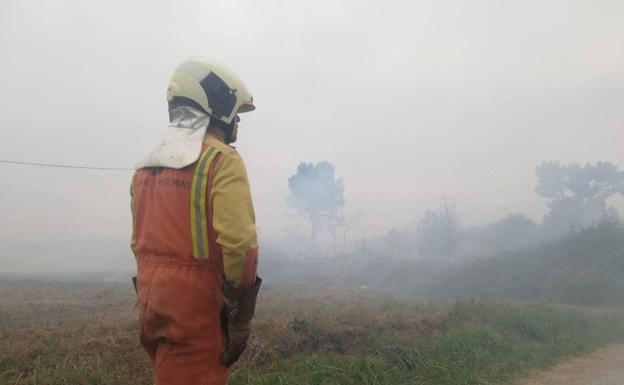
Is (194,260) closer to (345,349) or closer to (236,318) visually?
(236,318)

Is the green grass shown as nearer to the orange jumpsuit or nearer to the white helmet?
the orange jumpsuit

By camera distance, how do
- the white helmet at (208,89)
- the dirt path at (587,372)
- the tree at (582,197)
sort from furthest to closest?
the tree at (582,197)
the dirt path at (587,372)
the white helmet at (208,89)

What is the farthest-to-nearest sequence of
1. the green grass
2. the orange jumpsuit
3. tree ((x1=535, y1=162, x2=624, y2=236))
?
tree ((x1=535, y1=162, x2=624, y2=236)) → the green grass → the orange jumpsuit

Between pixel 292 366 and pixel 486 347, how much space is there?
3.94 meters

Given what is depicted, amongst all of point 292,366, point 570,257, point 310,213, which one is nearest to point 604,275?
point 570,257

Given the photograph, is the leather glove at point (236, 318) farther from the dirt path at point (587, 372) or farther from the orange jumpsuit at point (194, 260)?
the dirt path at point (587, 372)

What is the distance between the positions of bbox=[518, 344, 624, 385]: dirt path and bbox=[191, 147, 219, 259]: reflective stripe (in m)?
5.96

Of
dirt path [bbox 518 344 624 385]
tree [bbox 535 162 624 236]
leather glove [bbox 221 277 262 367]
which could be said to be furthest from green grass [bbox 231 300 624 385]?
tree [bbox 535 162 624 236]

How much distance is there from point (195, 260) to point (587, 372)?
24.3 feet

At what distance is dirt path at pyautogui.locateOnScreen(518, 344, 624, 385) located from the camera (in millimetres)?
6352

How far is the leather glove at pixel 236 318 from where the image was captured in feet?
6.62

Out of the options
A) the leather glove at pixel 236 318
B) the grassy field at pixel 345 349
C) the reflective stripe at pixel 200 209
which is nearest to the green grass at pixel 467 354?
the grassy field at pixel 345 349

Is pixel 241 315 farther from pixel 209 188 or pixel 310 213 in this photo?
pixel 310 213

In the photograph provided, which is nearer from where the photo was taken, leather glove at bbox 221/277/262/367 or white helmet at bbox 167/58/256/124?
leather glove at bbox 221/277/262/367
